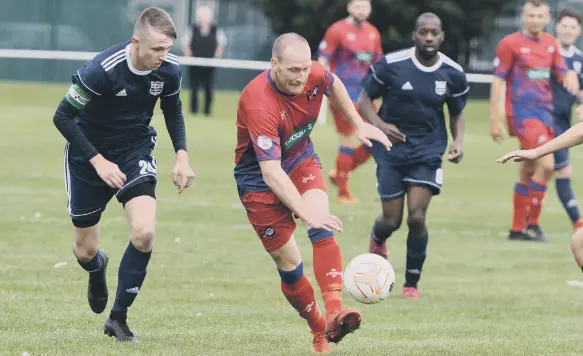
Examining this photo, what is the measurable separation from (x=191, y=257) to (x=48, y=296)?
2403 millimetres

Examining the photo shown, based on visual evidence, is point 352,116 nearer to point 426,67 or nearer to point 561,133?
point 426,67

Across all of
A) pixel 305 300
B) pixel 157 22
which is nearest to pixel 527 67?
pixel 305 300

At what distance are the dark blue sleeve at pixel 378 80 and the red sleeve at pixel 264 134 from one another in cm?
315

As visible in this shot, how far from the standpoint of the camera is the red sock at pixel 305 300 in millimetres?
7559

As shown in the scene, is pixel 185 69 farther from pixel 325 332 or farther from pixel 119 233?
pixel 325 332

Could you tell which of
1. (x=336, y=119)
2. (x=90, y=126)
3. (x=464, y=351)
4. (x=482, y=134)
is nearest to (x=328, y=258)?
(x=464, y=351)

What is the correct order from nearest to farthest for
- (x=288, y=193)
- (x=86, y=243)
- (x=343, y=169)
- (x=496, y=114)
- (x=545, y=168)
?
(x=288, y=193)
(x=86, y=243)
(x=496, y=114)
(x=545, y=168)
(x=343, y=169)

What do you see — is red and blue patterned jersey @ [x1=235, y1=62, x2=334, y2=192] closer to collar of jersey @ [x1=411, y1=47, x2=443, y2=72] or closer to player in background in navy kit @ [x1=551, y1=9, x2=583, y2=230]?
collar of jersey @ [x1=411, y1=47, x2=443, y2=72]

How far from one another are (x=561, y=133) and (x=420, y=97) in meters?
4.07

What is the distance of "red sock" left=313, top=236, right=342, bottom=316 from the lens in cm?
745

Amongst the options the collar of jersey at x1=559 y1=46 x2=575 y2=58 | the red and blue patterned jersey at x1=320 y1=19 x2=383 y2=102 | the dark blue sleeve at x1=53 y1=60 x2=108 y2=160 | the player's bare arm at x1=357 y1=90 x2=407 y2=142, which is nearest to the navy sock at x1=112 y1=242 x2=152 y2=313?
the dark blue sleeve at x1=53 y1=60 x2=108 y2=160

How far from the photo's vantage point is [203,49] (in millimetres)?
26016

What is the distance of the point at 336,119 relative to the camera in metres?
16.1

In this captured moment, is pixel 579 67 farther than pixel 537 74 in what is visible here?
Yes
